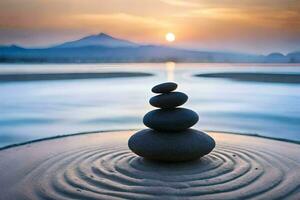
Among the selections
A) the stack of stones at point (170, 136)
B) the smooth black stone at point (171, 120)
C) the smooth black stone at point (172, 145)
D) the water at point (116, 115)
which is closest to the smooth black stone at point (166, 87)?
the stack of stones at point (170, 136)

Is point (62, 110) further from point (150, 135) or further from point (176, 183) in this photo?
point (176, 183)

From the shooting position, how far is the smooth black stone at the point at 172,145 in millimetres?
8867

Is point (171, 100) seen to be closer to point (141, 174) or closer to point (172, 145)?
point (172, 145)

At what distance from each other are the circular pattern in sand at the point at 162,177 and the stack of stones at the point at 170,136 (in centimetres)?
26

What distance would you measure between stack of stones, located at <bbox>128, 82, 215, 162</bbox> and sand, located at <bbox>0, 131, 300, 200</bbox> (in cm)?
26

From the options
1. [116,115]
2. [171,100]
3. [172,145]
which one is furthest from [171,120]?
[116,115]

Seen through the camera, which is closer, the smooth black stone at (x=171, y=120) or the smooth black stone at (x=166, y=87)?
the smooth black stone at (x=171, y=120)

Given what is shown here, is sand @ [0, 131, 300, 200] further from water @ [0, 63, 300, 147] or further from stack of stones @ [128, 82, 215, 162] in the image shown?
water @ [0, 63, 300, 147]

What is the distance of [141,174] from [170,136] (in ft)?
4.30

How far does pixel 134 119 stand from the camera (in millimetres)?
17891

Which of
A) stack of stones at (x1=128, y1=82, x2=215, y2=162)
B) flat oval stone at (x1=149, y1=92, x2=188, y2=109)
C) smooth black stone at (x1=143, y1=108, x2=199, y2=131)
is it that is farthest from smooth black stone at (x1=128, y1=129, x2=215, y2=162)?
flat oval stone at (x1=149, y1=92, x2=188, y2=109)

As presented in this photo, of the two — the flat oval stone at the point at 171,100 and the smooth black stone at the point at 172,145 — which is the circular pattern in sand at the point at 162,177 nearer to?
the smooth black stone at the point at 172,145

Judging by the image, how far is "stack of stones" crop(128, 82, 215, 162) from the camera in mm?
8898

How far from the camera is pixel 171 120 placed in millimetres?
9172
